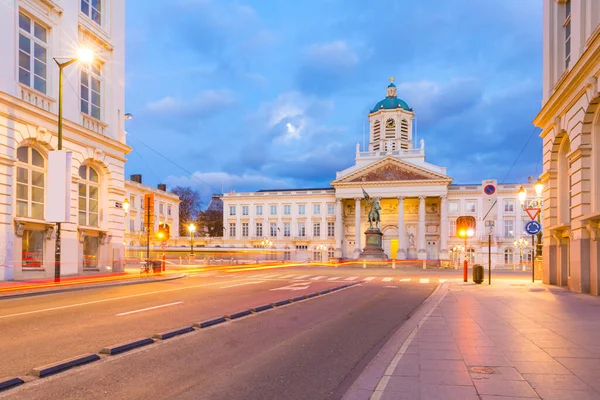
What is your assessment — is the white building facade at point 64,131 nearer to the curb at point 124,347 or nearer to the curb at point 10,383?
the curb at point 124,347

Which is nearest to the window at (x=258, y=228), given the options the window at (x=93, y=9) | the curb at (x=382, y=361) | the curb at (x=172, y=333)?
the window at (x=93, y=9)

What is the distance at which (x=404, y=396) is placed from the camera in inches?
224

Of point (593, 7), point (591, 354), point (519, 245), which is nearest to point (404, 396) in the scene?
point (591, 354)

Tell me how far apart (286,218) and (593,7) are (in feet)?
282

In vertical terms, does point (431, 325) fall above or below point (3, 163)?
below

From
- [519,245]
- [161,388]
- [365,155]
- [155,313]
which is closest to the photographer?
[161,388]

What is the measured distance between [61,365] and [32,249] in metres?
19.4

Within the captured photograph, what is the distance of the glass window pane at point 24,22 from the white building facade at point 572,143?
23.7m

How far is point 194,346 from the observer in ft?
28.5

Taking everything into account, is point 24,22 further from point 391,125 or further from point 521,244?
point 391,125

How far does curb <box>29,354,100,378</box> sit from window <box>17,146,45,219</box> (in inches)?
730

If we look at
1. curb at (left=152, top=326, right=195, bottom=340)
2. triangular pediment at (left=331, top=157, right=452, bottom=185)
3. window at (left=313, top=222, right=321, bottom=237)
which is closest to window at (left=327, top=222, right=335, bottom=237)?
window at (left=313, top=222, right=321, bottom=237)

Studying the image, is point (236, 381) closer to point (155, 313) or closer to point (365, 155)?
point (155, 313)

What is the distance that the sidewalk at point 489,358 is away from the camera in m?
5.91
